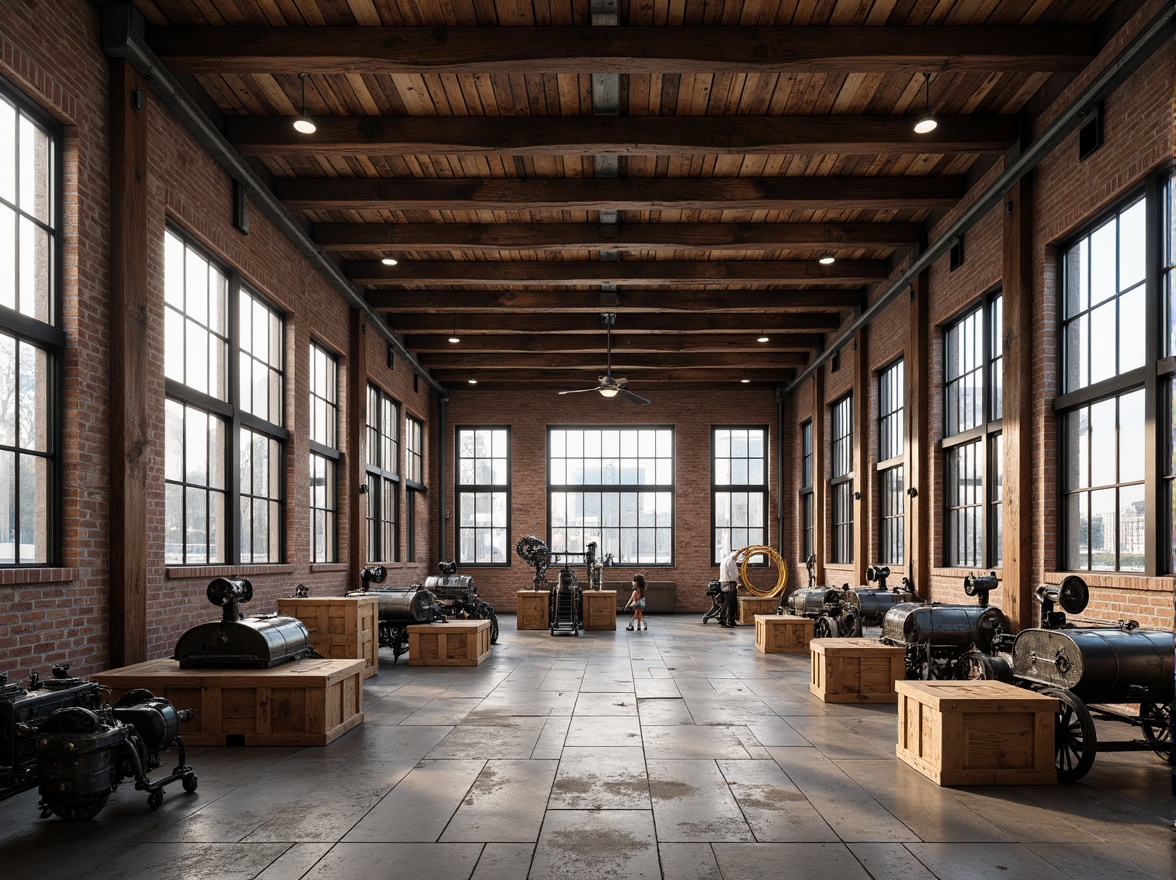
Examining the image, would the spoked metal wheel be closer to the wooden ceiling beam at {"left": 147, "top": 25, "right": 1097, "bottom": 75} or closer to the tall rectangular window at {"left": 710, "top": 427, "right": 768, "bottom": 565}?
the wooden ceiling beam at {"left": 147, "top": 25, "right": 1097, "bottom": 75}

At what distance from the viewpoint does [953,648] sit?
8945 millimetres

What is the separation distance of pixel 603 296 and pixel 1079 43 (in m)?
8.02

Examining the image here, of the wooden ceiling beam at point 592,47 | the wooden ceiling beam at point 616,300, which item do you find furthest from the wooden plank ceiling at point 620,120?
the wooden ceiling beam at point 616,300

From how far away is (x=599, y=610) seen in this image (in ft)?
54.9

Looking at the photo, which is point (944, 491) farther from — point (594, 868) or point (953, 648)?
point (594, 868)

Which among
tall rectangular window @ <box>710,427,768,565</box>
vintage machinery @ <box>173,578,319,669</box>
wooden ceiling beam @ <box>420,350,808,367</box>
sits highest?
wooden ceiling beam @ <box>420,350,808,367</box>

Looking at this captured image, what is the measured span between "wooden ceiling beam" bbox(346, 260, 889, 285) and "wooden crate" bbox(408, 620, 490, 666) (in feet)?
16.1

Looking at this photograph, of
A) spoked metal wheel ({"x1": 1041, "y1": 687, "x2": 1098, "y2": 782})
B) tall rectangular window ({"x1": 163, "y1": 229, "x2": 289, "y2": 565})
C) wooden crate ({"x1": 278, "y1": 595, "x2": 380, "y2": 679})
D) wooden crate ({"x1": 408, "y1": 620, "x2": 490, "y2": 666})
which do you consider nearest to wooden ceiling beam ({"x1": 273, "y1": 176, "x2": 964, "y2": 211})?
tall rectangular window ({"x1": 163, "y1": 229, "x2": 289, "y2": 565})

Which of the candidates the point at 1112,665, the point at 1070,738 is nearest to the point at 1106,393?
the point at 1112,665

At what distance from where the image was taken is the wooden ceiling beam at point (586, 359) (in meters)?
18.4

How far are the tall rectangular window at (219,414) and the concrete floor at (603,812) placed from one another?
9.15 ft

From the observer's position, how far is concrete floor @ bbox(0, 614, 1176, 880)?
160 inches

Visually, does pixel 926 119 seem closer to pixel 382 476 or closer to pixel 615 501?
pixel 382 476

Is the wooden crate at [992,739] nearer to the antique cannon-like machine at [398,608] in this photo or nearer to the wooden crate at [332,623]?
the wooden crate at [332,623]
